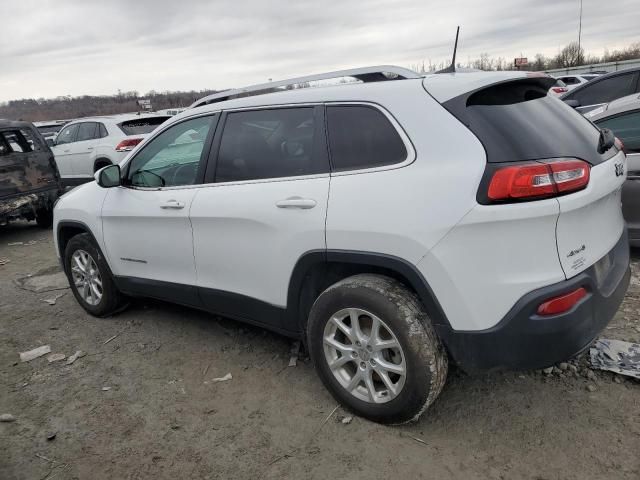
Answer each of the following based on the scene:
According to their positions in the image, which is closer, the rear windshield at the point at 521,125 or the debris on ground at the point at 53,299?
the rear windshield at the point at 521,125

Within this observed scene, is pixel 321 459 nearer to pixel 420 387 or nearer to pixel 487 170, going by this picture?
pixel 420 387

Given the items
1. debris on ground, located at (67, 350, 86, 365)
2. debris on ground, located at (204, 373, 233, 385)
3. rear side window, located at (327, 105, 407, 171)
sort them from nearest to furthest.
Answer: rear side window, located at (327, 105, 407, 171) → debris on ground, located at (204, 373, 233, 385) → debris on ground, located at (67, 350, 86, 365)

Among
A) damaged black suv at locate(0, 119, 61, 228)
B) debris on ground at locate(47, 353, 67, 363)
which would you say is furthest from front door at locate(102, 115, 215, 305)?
damaged black suv at locate(0, 119, 61, 228)

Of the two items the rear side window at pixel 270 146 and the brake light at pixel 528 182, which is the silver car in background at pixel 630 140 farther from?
the rear side window at pixel 270 146

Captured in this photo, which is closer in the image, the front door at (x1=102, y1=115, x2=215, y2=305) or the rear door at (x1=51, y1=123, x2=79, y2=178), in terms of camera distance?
the front door at (x1=102, y1=115, x2=215, y2=305)

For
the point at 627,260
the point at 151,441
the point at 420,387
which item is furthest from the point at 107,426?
the point at 627,260

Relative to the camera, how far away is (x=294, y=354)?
3613mm

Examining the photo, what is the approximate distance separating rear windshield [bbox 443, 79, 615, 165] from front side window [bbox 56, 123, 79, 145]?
10.9 m

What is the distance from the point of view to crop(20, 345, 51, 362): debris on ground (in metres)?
3.94

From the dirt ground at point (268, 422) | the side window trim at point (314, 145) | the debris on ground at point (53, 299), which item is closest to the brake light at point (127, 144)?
the debris on ground at point (53, 299)

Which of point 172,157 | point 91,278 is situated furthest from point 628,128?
point 91,278

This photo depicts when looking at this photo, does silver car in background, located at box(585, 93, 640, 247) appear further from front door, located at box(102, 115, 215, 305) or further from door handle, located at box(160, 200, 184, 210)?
door handle, located at box(160, 200, 184, 210)

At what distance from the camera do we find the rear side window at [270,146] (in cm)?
289

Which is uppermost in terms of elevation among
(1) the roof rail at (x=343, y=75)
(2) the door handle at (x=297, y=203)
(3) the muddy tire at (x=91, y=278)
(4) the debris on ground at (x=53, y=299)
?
(1) the roof rail at (x=343, y=75)
